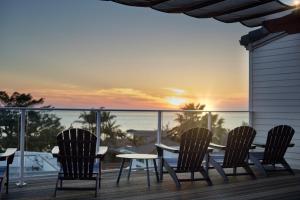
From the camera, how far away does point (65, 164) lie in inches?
218

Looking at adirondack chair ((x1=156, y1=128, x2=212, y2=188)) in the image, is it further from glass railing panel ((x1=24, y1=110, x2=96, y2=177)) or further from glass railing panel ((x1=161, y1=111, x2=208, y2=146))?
glass railing panel ((x1=24, y1=110, x2=96, y2=177))

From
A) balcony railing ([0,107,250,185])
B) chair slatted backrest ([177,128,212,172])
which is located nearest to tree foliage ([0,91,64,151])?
balcony railing ([0,107,250,185])

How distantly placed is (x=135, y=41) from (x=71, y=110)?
1189 cm

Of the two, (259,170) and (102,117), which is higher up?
(102,117)

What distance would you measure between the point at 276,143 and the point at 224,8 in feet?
8.87

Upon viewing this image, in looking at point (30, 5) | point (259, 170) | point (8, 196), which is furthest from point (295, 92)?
point (30, 5)

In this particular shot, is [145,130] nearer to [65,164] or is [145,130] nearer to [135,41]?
[65,164]

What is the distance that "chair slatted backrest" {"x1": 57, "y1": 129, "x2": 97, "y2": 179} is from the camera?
554cm

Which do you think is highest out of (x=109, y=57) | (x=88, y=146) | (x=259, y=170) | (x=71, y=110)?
(x=109, y=57)

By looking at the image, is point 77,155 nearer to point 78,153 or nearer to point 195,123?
point 78,153

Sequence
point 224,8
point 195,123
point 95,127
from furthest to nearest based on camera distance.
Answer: point 195,123 < point 224,8 < point 95,127

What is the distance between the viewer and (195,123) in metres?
8.41

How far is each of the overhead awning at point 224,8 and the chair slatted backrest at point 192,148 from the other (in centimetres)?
231

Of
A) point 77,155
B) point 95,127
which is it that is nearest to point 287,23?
point 95,127
